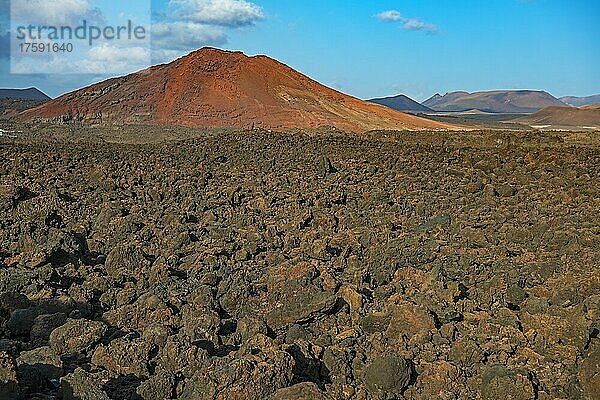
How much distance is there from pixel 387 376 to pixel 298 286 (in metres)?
1.31

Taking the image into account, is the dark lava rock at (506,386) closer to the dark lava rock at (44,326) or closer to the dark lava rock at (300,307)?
the dark lava rock at (300,307)

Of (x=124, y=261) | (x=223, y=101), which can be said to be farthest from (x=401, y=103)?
(x=124, y=261)

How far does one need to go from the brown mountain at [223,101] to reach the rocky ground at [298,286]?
916 inches

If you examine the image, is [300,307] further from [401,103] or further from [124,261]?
[401,103]

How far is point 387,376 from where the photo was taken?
363 centimetres

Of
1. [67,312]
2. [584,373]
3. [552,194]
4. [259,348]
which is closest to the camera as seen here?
[259,348]

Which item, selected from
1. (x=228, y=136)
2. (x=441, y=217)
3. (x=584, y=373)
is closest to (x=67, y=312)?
(x=584, y=373)

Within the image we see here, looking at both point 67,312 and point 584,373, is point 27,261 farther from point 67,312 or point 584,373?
point 584,373

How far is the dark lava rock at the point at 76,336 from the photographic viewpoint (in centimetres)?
377

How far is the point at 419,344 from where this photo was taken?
412 centimetres

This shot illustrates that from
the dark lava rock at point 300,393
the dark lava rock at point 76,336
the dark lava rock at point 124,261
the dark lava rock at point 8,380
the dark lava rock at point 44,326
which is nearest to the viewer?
the dark lava rock at point 8,380

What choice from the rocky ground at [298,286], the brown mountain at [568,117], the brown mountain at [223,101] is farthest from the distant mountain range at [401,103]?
the rocky ground at [298,286]

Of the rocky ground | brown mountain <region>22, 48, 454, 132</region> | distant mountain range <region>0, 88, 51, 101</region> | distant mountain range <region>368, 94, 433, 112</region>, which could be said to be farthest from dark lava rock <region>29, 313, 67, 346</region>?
distant mountain range <region>368, 94, 433, 112</region>

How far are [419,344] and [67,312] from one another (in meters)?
2.28
